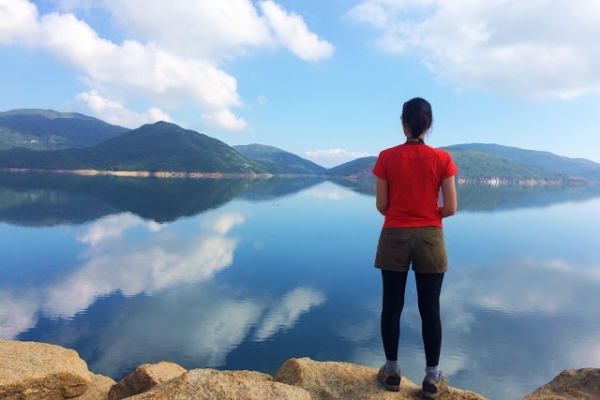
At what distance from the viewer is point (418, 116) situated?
4.96m

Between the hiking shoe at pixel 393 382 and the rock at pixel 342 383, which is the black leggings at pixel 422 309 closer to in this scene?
the hiking shoe at pixel 393 382

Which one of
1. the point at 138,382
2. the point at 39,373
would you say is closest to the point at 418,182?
the point at 138,382

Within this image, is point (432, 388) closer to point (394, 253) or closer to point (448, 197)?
point (394, 253)

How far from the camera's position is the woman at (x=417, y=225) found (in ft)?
15.7

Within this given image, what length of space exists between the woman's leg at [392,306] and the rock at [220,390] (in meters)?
1.40

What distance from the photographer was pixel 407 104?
5.10 m

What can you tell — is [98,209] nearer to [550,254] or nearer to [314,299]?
[314,299]

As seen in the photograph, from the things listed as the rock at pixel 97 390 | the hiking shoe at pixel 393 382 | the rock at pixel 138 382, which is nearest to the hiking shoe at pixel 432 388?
the hiking shoe at pixel 393 382

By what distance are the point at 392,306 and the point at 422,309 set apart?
392 millimetres

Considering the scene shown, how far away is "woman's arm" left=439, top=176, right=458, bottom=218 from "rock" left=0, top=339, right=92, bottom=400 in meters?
7.25

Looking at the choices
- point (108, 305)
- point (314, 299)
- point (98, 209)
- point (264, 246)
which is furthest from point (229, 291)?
point (98, 209)

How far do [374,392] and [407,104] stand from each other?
3987mm

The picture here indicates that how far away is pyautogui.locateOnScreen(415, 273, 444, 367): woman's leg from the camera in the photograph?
15.7ft

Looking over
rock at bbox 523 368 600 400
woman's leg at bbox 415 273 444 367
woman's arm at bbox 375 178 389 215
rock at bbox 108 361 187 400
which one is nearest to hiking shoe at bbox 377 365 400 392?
woman's leg at bbox 415 273 444 367
